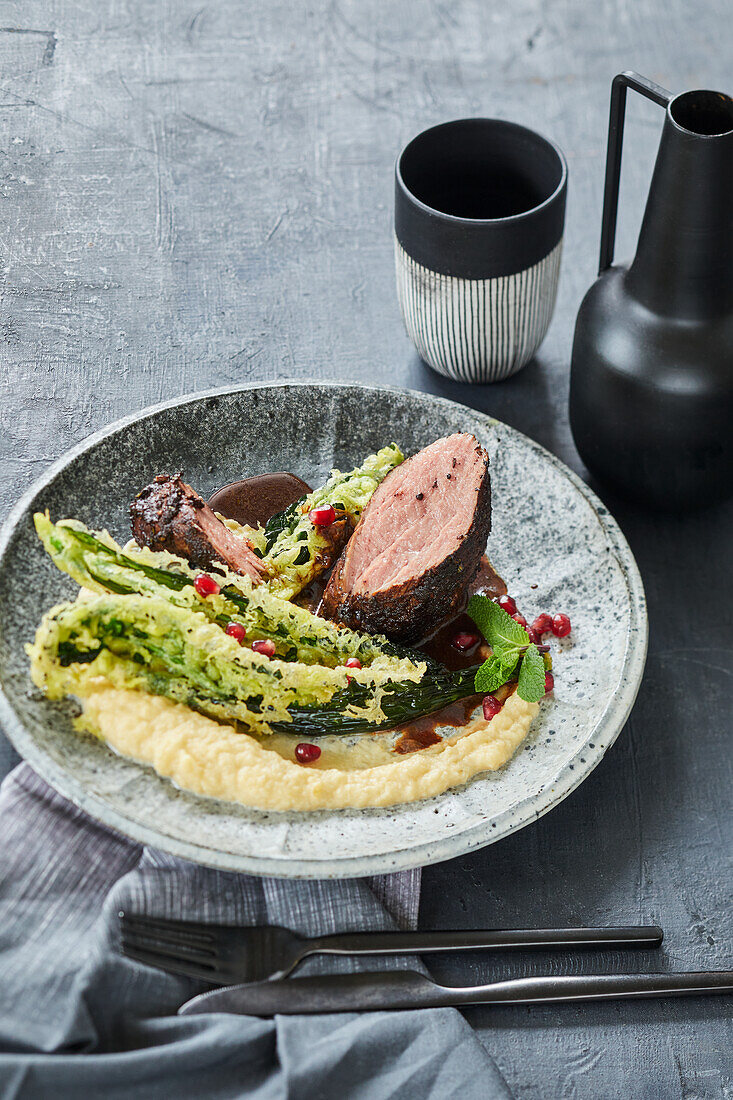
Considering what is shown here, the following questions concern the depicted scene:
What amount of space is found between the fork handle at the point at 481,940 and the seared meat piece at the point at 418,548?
0.82 metres

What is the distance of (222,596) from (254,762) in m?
0.47

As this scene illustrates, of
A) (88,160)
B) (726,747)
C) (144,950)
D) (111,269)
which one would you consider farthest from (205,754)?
(88,160)

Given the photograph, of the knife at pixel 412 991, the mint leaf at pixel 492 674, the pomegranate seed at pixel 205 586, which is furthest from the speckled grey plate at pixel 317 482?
the pomegranate seed at pixel 205 586

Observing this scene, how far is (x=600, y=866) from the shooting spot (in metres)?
2.82

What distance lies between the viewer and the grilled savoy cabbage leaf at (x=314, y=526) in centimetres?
309

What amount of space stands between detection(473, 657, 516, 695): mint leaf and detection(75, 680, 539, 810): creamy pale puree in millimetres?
139

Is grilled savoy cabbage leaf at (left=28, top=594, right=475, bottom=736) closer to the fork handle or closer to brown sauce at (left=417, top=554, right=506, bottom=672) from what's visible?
brown sauce at (left=417, top=554, right=506, bottom=672)

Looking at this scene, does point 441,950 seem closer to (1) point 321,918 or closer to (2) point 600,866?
(1) point 321,918

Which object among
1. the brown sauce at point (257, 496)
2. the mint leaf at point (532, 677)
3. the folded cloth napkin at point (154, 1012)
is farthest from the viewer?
the brown sauce at point (257, 496)

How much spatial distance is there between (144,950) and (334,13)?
4485 millimetres

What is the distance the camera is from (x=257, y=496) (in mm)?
3371

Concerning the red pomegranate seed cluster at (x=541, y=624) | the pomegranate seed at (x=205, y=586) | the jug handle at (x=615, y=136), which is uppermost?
the jug handle at (x=615, y=136)

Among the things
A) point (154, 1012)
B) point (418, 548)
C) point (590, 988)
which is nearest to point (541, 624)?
point (418, 548)

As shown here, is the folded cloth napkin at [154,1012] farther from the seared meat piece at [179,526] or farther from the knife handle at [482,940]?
the seared meat piece at [179,526]
